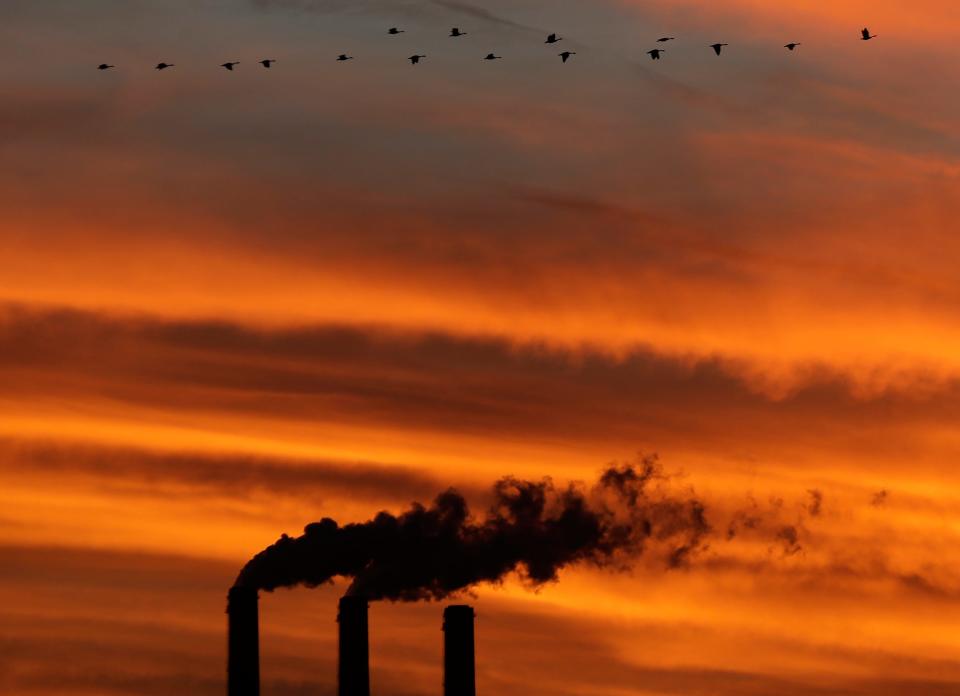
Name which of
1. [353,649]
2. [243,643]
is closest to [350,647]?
[353,649]

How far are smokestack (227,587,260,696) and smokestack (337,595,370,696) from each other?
339 centimetres

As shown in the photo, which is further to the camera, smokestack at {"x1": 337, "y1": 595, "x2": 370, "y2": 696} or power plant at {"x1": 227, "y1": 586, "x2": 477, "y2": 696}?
smokestack at {"x1": 337, "y1": 595, "x2": 370, "y2": 696}

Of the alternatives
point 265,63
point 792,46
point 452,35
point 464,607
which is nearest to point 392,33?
point 452,35

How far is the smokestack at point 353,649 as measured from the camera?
248 ft

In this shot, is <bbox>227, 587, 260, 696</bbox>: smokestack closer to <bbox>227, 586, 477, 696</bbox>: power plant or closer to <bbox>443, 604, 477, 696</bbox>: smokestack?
<bbox>227, 586, 477, 696</bbox>: power plant

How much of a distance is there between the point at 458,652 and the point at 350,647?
5013mm

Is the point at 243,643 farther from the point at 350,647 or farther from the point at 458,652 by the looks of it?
the point at 458,652

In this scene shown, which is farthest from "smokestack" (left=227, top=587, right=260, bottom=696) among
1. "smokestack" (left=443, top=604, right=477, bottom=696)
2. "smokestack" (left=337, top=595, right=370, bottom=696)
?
"smokestack" (left=443, top=604, right=477, bottom=696)

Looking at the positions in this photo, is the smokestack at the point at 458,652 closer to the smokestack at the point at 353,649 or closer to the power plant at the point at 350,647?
the power plant at the point at 350,647

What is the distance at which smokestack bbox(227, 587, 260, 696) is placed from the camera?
75.8 metres

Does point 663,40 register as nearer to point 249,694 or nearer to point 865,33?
point 865,33

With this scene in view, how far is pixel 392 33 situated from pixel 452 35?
12.0 feet

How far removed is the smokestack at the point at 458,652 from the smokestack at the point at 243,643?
792 centimetres

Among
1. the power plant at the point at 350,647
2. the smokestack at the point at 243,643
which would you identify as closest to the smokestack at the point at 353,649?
the power plant at the point at 350,647
